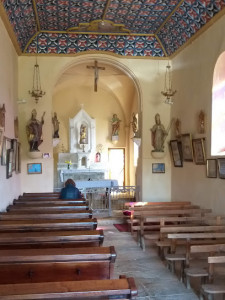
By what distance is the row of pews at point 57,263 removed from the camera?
2.21 metres

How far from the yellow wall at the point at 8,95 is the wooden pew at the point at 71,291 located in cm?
426

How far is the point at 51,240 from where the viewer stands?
13.0 ft

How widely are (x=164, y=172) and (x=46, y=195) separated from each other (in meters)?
3.94

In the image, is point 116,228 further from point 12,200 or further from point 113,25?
point 113,25

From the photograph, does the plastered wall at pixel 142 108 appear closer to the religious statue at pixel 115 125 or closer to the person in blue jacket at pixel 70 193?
the person in blue jacket at pixel 70 193

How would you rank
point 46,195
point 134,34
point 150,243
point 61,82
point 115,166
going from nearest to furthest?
1. point 150,243
2. point 46,195
3. point 134,34
4. point 61,82
5. point 115,166

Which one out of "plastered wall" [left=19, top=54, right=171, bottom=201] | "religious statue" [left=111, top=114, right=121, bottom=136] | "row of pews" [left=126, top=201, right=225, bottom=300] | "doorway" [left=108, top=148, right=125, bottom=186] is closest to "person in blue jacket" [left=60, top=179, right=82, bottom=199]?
"row of pews" [left=126, top=201, right=225, bottom=300]

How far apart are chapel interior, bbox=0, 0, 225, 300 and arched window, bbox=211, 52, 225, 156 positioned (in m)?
0.02

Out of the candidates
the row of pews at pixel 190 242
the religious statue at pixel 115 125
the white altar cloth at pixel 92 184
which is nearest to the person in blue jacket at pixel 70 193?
the row of pews at pixel 190 242

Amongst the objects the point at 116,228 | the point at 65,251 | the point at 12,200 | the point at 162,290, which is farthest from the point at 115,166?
the point at 65,251

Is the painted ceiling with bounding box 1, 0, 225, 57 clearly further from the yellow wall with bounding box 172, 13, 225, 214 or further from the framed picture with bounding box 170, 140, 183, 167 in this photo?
the framed picture with bounding box 170, 140, 183, 167

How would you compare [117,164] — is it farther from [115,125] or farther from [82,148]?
[82,148]

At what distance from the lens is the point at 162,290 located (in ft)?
15.2

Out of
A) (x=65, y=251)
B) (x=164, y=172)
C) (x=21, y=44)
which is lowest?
(x=65, y=251)
